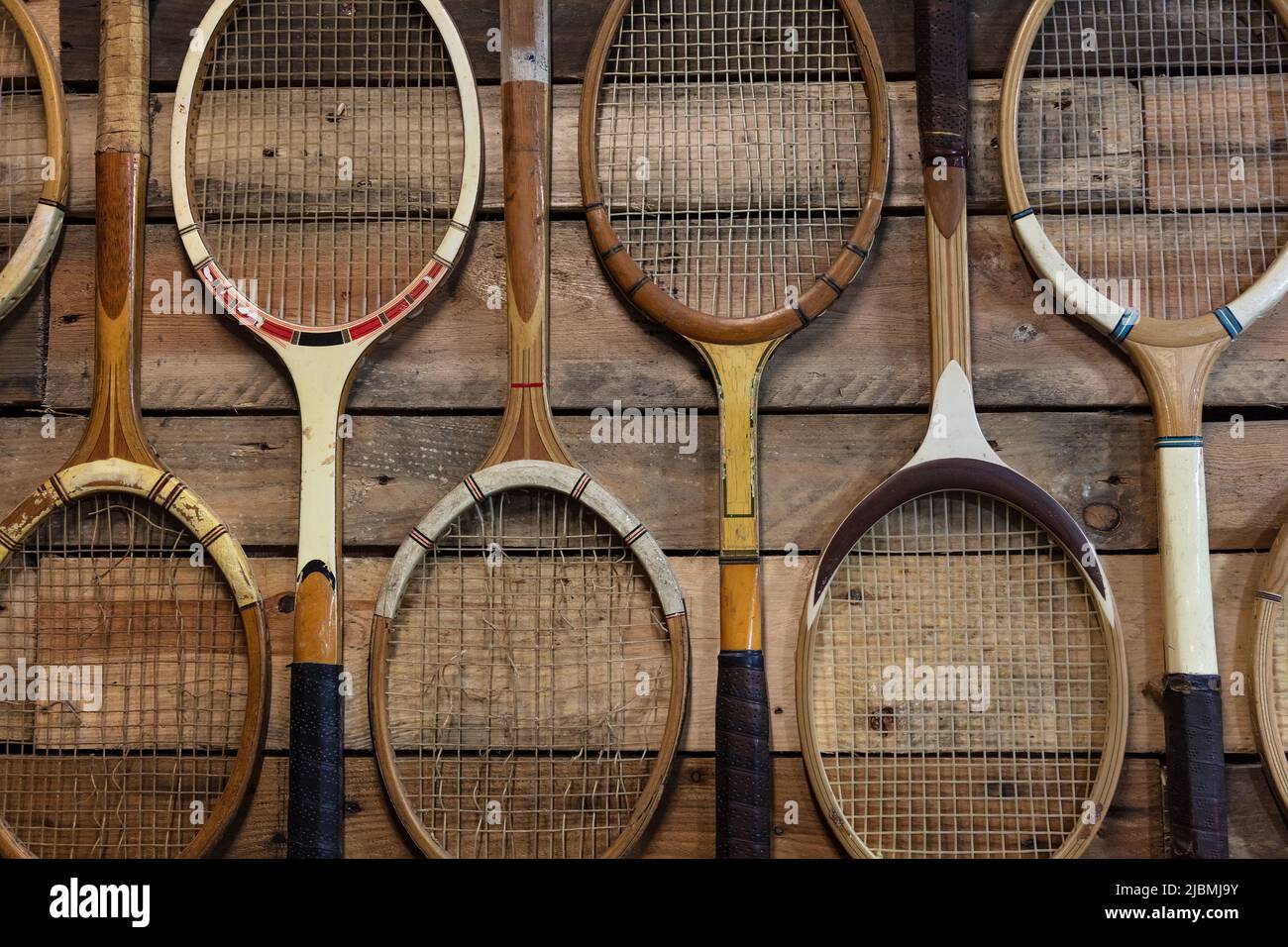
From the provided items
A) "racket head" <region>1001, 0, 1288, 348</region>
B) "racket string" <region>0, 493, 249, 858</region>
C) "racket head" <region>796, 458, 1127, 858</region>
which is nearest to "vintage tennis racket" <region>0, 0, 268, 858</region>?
"racket string" <region>0, 493, 249, 858</region>

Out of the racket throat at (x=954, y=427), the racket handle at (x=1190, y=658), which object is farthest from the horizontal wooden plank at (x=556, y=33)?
the racket handle at (x=1190, y=658)

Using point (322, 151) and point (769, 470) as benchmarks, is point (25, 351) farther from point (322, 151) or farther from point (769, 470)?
point (769, 470)

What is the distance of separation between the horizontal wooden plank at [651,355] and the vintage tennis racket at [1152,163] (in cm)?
6

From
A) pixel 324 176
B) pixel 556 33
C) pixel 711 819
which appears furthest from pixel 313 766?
pixel 556 33

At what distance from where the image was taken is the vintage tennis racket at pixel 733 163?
4.05 feet

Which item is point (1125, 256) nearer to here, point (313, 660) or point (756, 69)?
point (756, 69)

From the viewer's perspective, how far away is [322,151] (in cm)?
131

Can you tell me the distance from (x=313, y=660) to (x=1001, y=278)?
1006 millimetres

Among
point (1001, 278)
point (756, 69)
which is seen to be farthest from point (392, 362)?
point (1001, 278)

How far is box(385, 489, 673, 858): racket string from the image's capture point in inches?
48.3

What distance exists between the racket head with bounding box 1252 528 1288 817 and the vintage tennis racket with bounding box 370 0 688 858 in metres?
0.70

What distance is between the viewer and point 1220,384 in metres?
1.27

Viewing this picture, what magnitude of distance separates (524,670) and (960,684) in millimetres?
541

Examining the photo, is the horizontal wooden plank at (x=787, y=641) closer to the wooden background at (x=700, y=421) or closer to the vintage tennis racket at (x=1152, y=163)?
the wooden background at (x=700, y=421)
